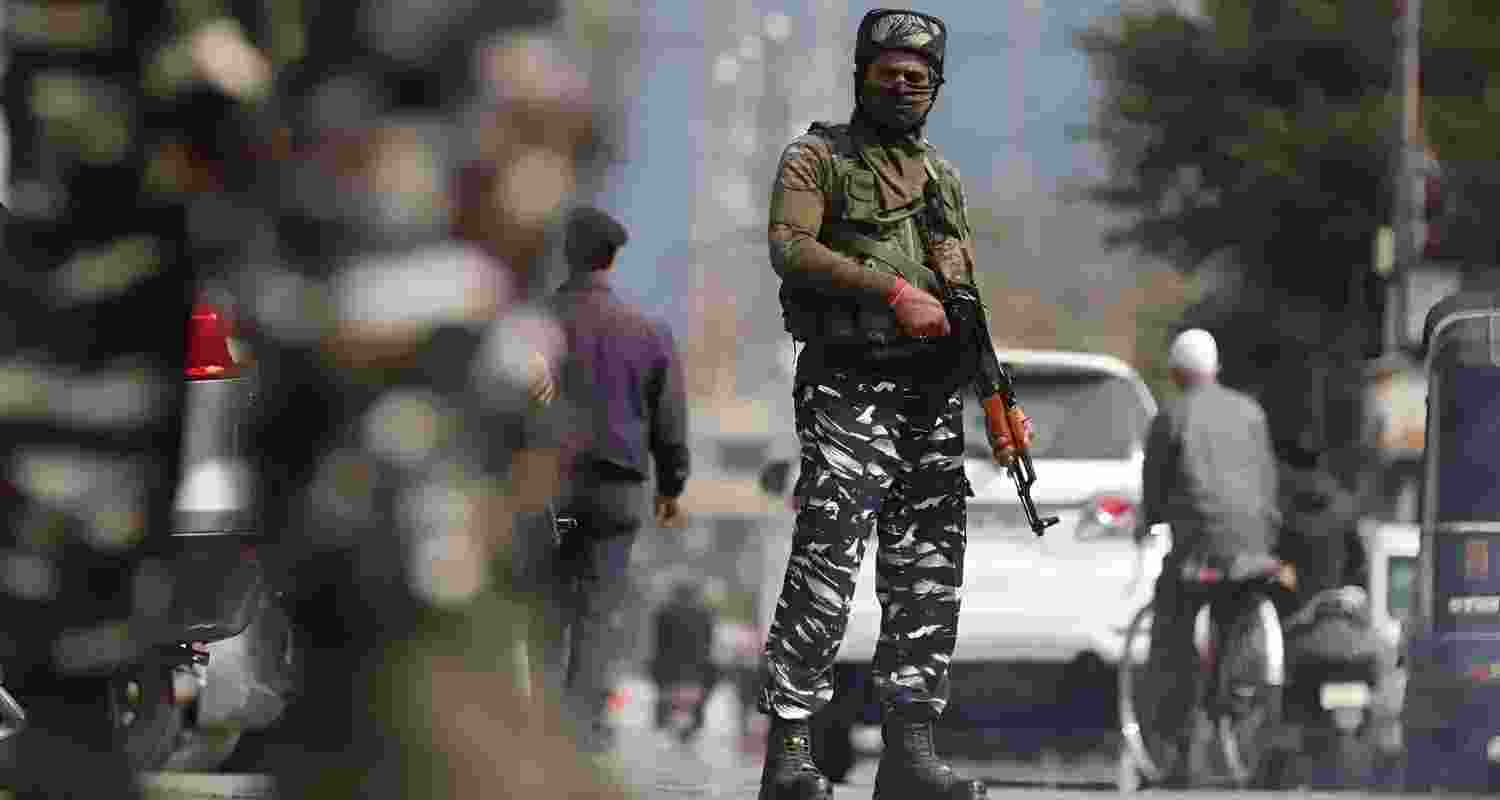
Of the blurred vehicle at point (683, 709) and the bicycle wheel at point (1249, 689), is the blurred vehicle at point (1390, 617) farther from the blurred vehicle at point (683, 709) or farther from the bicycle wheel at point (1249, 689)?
the blurred vehicle at point (683, 709)

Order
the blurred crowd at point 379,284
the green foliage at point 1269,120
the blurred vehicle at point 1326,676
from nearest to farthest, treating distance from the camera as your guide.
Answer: the blurred crowd at point 379,284, the blurred vehicle at point 1326,676, the green foliage at point 1269,120

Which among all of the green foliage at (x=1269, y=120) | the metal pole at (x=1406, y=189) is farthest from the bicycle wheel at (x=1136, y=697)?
the green foliage at (x=1269, y=120)

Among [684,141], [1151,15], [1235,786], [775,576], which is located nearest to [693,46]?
[684,141]

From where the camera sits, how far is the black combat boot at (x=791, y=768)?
6273 mm

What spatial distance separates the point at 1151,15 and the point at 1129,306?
3168cm

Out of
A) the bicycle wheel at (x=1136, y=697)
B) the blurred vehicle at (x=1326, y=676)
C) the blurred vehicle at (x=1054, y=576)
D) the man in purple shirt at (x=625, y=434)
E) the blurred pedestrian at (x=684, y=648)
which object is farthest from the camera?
the blurred pedestrian at (x=684, y=648)

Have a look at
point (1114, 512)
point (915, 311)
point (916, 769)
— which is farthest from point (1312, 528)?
point (915, 311)

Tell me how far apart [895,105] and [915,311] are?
0.50 meters

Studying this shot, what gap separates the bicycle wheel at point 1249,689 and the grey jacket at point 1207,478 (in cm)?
29

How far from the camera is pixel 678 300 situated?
7.25 ft

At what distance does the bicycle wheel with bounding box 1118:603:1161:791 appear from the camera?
1180 cm

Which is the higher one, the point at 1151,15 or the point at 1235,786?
the point at 1151,15

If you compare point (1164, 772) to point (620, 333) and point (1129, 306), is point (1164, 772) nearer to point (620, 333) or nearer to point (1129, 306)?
point (620, 333)

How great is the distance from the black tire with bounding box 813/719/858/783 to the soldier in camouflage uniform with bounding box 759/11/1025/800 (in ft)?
15.0
